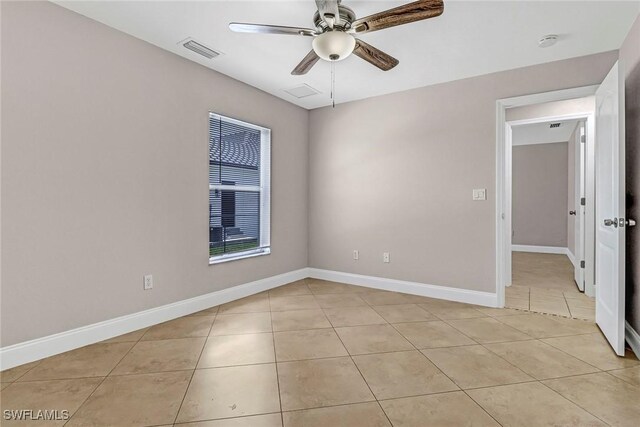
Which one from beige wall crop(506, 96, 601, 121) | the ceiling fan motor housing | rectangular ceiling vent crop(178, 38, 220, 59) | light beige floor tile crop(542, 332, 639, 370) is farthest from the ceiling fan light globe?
beige wall crop(506, 96, 601, 121)

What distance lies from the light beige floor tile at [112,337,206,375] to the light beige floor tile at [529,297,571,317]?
3.24 metres

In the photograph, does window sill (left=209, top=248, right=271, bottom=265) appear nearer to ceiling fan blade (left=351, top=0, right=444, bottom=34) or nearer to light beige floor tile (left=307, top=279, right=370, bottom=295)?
light beige floor tile (left=307, top=279, right=370, bottom=295)

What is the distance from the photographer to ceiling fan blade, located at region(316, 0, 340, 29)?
192cm

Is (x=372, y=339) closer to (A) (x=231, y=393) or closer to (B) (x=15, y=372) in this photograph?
(A) (x=231, y=393)

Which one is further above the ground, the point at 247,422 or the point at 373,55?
the point at 373,55

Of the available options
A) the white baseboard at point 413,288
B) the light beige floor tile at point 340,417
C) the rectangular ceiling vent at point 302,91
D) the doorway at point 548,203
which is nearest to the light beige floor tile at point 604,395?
the light beige floor tile at point 340,417

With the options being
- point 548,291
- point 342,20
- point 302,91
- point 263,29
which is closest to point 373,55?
point 342,20

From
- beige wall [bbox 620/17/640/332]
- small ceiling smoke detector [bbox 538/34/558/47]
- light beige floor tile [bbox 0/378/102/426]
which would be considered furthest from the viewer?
small ceiling smoke detector [bbox 538/34/558/47]

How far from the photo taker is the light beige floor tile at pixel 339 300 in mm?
3377

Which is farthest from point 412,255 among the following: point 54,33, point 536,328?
point 54,33

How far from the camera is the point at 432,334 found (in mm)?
2590

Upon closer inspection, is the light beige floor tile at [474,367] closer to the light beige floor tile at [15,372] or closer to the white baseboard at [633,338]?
the white baseboard at [633,338]

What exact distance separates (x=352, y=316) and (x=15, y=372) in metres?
2.47

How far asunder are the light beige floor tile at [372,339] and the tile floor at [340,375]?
0.05ft
